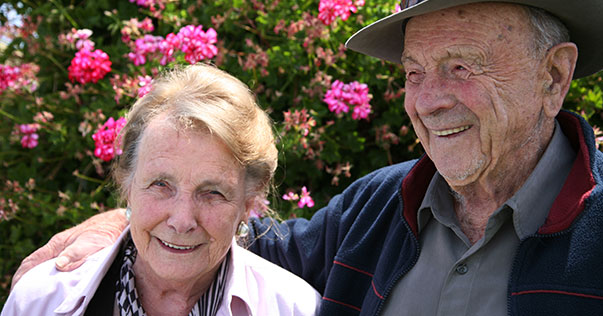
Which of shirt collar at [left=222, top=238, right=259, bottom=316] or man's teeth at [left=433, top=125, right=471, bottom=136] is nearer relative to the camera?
man's teeth at [left=433, top=125, right=471, bottom=136]

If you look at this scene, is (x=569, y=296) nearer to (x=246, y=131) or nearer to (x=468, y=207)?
(x=468, y=207)

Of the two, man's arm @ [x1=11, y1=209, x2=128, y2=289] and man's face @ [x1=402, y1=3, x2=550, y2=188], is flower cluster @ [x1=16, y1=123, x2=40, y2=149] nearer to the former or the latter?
man's arm @ [x1=11, y1=209, x2=128, y2=289]

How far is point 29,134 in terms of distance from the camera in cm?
336

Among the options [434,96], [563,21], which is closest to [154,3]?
[434,96]

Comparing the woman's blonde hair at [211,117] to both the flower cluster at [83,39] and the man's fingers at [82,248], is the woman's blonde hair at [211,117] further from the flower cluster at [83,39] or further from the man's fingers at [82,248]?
the flower cluster at [83,39]

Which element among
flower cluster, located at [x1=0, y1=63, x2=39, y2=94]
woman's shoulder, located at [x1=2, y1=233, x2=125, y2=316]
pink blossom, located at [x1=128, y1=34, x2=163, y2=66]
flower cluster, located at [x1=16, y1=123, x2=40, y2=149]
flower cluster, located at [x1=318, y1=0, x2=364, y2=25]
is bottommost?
woman's shoulder, located at [x1=2, y1=233, x2=125, y2=316]

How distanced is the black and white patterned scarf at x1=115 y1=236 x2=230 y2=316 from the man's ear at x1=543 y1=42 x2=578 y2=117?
1.27 meters

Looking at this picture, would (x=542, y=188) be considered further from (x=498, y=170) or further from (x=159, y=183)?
(x=159, y=183)

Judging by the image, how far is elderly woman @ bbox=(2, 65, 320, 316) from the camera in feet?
6.69

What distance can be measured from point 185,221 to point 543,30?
129cm

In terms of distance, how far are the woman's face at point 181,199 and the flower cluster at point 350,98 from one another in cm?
92

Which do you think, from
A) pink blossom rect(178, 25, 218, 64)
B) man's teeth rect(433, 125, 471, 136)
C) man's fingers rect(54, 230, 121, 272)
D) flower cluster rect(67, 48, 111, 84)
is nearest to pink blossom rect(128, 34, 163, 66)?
flower cluster rect(67, 48, 111, 84)

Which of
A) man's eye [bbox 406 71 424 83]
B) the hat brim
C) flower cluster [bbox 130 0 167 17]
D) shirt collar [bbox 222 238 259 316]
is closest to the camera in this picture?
the hat brim

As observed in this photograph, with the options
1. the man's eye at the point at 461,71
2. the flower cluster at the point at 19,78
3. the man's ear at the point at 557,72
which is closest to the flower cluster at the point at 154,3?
the flower cluster at the point at 19,78
